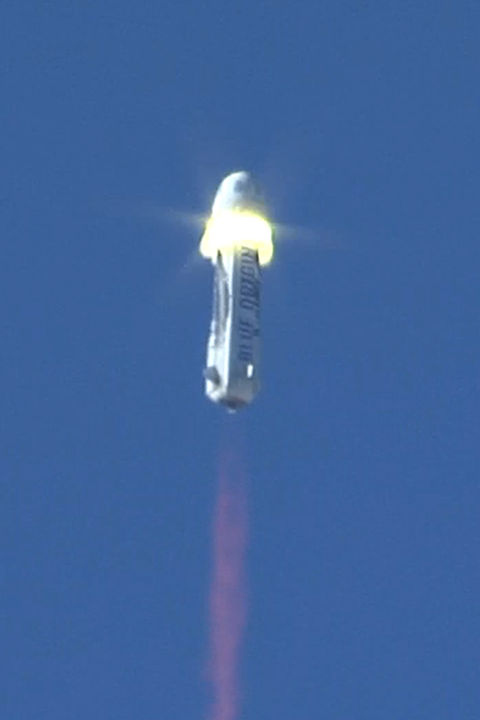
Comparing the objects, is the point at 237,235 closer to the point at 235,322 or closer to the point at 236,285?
the point at 236,285

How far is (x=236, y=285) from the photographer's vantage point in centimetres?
14750

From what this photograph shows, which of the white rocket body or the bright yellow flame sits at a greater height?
the bright yellow flame

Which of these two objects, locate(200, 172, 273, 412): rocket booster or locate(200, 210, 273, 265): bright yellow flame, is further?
locate(200, 210, 273, 265): bright yellow flame

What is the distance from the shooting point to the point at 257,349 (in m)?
146

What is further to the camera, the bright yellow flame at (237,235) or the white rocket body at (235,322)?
the bright yellow flame at (237,235)

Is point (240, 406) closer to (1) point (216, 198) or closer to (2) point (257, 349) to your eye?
(2) point (257, 349)

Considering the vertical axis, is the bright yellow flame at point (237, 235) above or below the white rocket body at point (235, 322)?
above

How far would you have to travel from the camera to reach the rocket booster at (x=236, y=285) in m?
144

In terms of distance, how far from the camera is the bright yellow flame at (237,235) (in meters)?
150

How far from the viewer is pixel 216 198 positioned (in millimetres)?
152375

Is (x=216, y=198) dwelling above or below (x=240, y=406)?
above

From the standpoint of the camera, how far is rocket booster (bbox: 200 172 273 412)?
14450 cm

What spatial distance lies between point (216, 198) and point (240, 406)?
41.2 feet

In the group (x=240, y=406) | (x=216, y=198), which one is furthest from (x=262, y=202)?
(x=240, y=406)
